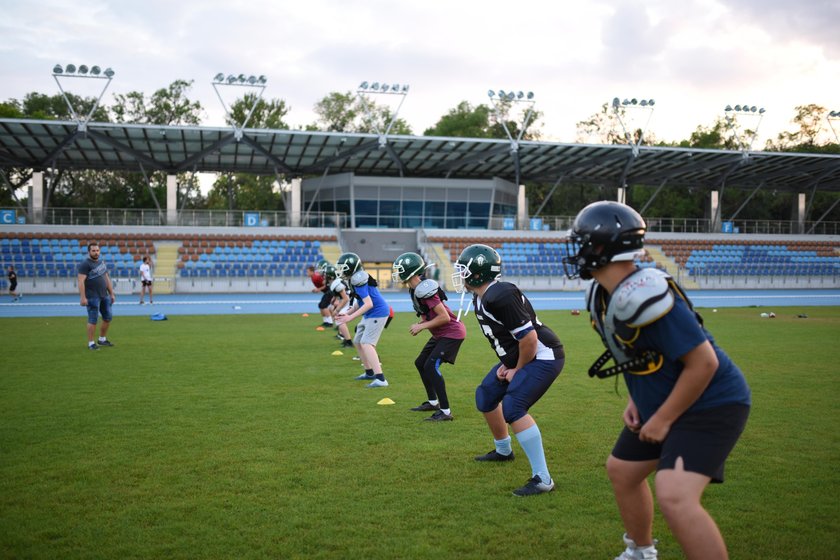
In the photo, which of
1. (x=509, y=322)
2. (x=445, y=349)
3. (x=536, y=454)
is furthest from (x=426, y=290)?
(x=536, y=454)

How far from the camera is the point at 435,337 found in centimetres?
889

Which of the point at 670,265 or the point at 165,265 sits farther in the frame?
the point at 670,265

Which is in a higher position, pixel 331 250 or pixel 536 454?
pixel 331 250

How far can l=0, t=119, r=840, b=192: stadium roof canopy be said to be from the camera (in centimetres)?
3925

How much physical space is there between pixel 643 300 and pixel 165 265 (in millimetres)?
37944

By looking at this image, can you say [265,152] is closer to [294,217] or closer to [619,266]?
[294,217]

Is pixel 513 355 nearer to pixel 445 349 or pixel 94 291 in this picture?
pixel 445 349

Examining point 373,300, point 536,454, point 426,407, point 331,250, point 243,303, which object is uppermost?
point 331,250

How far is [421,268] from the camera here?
30.3 ft

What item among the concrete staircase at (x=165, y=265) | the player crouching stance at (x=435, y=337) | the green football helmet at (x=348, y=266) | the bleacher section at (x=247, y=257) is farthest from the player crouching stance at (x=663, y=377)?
the bleacher section at (x=247, y=257)

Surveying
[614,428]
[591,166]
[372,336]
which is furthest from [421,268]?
[591,166]

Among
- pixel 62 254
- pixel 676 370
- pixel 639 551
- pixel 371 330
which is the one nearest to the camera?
pixel 676 370

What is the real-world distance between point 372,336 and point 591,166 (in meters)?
41.5

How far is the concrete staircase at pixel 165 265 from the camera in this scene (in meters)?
36.1
